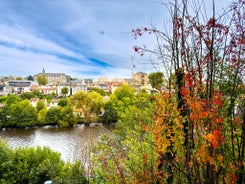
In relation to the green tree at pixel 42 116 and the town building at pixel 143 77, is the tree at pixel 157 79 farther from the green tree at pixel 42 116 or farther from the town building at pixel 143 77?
the green tree at pixel 42 116

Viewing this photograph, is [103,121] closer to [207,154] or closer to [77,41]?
[77,41]

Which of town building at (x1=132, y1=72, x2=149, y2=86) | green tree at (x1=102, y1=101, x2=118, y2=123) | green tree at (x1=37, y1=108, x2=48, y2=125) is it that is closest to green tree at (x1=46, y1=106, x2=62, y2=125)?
green tree at (x1=37, y1=108, x2=48, y2=125)

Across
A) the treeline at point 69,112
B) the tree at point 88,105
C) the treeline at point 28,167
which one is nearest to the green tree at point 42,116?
the treeline at point 69,112

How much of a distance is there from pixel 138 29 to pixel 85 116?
16782mm

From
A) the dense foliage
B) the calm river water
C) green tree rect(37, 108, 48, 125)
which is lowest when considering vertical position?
the calm river water

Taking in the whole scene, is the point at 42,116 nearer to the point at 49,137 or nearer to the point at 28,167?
the point at 49,137

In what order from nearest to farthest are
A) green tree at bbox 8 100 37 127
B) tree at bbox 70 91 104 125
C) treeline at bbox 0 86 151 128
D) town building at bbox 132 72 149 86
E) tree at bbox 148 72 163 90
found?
tree at bbox 148 72 163 90 → town building at bbox 132 72 149 86 → green tree at bbox 8 100 37 127 → treeline at bbox 0 86 151 128 → tree at bbox 70 91 104 125

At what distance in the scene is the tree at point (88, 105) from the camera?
1803 cm

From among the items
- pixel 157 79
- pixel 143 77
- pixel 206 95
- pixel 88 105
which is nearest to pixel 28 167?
pixel 143 77

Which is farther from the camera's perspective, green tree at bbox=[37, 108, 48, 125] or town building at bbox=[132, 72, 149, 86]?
green tree at bbox=[37, 108, 48, 125]

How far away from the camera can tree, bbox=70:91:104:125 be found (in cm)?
1803

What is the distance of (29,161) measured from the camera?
6.04m

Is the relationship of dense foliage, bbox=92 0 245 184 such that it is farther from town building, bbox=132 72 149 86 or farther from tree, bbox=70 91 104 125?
tree, bbox=70 91 104 125

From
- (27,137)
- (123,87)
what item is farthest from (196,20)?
(123,87)
